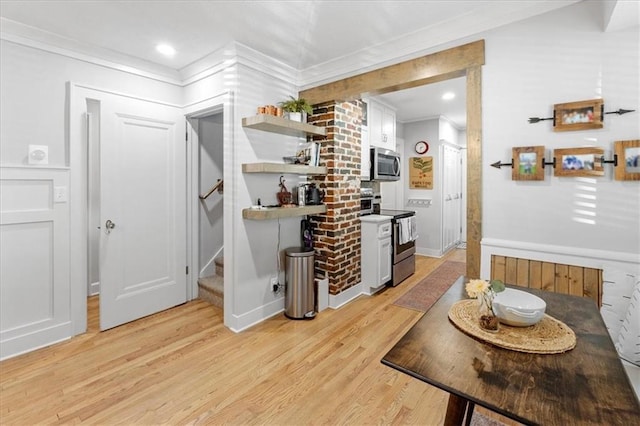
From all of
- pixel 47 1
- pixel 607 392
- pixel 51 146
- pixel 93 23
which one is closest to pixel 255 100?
pixel 93 23

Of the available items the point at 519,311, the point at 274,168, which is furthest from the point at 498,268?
the point at 274,168

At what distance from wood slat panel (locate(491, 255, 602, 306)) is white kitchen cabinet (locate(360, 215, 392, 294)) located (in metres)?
1.58

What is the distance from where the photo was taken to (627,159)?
167 centimetres

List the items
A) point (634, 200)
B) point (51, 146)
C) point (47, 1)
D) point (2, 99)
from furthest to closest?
point (51, 146) → point (2, 99) → point (47, 1) → point (634, 200)

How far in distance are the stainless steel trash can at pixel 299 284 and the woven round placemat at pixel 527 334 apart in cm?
181

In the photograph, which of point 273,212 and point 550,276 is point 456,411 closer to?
point 550,276

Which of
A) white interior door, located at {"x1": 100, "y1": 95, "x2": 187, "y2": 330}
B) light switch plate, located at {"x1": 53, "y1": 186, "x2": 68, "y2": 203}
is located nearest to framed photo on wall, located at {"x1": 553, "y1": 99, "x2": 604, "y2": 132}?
white interior door, located at {"x1": 100, "y1": 95, "x2": 187, "y2": 330}

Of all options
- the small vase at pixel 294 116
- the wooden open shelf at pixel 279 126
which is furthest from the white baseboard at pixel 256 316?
the small vase at pixel 294 116

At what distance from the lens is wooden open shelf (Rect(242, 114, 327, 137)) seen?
2.60 metres

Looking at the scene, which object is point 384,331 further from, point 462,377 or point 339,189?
point 462,377

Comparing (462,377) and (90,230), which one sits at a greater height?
(90,230)

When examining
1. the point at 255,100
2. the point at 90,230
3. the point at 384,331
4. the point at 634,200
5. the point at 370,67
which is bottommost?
the point at 384,331

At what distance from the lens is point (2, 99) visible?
2.26 metres

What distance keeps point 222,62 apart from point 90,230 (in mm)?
2501
